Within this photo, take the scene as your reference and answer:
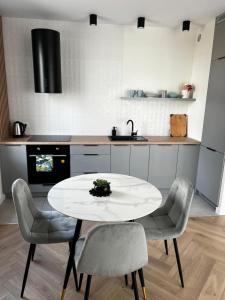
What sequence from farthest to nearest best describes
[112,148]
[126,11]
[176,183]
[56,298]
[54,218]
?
1. [112,148]
2. [126,11]
3. [176,183]
4. [54,218]
5. [56,298]

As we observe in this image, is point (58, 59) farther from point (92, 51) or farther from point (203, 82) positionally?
point (203, 82)

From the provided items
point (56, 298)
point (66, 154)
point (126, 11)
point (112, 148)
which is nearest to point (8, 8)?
point (126, 11)

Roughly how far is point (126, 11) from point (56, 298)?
3.15 m

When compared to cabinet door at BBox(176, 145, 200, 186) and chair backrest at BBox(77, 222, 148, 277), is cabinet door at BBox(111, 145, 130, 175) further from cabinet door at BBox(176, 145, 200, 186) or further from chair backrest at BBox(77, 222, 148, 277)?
chair backrest at BBox(77, 222, 148, 277)

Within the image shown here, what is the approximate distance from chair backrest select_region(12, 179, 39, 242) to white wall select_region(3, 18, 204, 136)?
6.53 ft

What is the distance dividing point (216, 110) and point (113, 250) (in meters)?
2.48

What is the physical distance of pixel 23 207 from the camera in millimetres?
1667

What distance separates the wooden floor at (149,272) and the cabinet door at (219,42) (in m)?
2.27

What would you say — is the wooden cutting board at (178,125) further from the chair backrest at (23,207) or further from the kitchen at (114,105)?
the chair backrest at (23,207)

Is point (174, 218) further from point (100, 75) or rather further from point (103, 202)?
point (100, 75)

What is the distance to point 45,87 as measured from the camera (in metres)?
3.08

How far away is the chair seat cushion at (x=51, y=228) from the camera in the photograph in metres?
1.62

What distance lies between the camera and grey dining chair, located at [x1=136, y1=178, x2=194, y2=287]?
5.61 ft

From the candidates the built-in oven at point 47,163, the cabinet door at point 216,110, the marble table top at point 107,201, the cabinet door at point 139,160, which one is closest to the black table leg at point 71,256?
the marble table top at point 107,201
